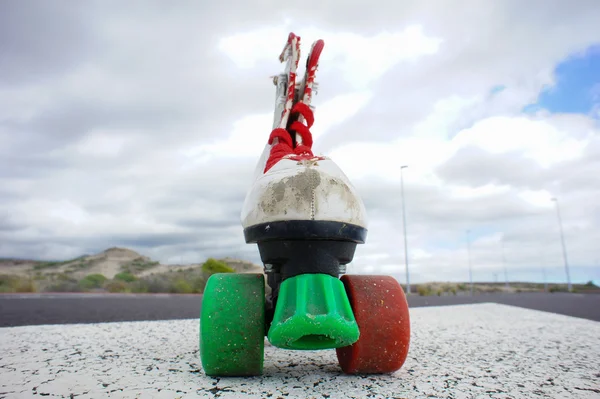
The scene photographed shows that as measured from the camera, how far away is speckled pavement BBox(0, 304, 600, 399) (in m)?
1.38

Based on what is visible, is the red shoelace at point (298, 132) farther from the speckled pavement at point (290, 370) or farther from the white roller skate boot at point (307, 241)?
the speckled pavement at point (290, 370)

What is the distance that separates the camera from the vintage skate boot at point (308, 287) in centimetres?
131

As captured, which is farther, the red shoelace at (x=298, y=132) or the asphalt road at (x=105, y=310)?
the asphalt road at (x=105, y=310)

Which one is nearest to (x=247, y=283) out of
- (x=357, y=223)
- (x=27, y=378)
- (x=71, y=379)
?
(x=357, y=223)

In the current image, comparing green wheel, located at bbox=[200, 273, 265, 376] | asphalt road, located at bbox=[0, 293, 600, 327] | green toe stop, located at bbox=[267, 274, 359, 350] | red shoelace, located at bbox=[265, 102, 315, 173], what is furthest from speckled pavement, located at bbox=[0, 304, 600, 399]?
asphalt road, located at bbox=[0, 293, 600, 327]

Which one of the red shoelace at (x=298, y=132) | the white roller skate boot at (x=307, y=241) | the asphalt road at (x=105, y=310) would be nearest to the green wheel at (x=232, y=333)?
the white roller skate boot at (x=307, y=241)

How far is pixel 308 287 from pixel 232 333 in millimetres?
399

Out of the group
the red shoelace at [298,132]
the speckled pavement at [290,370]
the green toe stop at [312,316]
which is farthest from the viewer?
the red shoelace at [298,132]

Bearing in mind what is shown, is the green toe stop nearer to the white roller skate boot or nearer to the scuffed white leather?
the white roller skate boot

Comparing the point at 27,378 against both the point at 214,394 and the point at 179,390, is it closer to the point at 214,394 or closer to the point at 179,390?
the point at 179,390

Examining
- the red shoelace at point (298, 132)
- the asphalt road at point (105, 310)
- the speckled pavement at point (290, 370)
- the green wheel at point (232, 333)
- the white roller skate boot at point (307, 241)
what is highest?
the red shoelace at point (298, 132)

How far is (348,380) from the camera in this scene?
1.53 m

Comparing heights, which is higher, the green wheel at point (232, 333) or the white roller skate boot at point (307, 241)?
the white roller skate boot at point (307, 241)

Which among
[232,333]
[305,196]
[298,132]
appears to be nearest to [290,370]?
[232,333]
